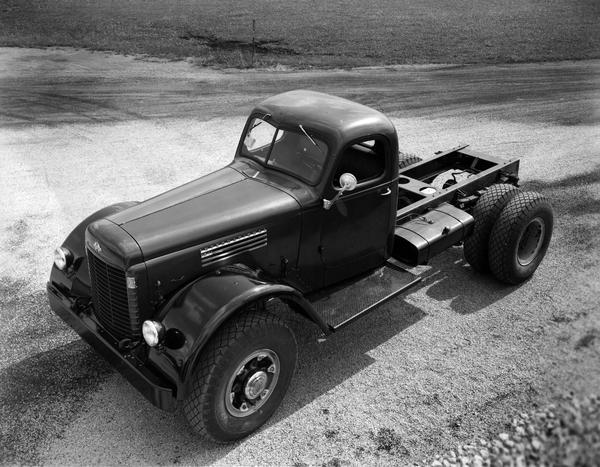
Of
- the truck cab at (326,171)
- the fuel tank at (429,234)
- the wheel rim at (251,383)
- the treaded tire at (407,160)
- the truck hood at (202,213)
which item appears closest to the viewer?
the wheel rim at (251,383)

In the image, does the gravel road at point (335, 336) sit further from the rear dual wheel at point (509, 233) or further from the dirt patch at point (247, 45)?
the dirt patch at point (247, 45)

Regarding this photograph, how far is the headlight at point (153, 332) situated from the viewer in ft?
16.0

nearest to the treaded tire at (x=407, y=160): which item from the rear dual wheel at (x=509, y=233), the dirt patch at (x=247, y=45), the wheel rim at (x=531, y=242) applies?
the rear dual wheel at (x=509, y=233)

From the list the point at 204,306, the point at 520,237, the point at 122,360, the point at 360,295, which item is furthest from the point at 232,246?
the point at 520,237

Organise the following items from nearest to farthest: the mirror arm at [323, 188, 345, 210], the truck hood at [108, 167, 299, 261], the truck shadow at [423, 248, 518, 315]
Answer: the truck hood at [108, 167, 299, 261]
the mirror arm at [323, 188, 345, 210]
the truck shadow at [423, 248, 518, 315]

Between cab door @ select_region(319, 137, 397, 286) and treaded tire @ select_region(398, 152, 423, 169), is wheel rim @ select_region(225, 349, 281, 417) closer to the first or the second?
cab door @ select_region(319, 137, 397, 286)

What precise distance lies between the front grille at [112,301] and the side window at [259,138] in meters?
1.99

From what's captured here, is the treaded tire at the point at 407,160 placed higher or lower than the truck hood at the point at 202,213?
lower

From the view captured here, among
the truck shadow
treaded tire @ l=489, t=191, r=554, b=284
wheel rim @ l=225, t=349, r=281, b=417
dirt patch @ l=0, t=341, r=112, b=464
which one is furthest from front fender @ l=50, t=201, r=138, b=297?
treaded tire @ l=489, t=191, r=554, b=284

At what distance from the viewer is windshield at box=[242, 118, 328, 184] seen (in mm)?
5941

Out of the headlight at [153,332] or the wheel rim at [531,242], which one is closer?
the headlight at [153,332]

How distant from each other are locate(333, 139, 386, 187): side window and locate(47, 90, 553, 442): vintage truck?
1cm

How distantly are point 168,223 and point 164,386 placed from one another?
4.60ft

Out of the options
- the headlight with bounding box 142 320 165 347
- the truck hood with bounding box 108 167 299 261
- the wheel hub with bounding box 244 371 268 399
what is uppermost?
the truck hood with bounding box 108 167 299 261
